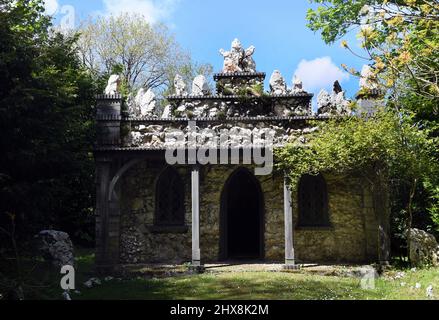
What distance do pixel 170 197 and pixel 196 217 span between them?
1.85 meters

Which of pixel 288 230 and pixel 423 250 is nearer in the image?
pixel 423 250

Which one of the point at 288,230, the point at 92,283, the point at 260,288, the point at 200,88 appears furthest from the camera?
the point at 200,88

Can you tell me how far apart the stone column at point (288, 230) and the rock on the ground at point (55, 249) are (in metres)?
5.77

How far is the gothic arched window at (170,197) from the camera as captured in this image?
48.3 feet

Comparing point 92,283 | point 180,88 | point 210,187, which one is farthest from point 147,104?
point 92,283

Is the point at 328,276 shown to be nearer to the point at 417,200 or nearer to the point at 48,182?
the point at 417,200

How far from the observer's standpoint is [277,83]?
15188 millimetres

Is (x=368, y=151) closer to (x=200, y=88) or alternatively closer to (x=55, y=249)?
(x=200, y=88)

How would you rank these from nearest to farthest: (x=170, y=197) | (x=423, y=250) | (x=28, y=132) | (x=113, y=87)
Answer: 1. (x=28, y=132)
2. (x=423, y=250)
3. (x=113, y=87)
4. (x=170, y=197)

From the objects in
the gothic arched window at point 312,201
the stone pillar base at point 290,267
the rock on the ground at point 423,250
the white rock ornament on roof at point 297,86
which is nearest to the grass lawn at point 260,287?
the stone pillar base at point 290,267

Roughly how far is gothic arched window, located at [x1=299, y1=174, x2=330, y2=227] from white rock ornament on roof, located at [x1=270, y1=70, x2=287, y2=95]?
2803mm

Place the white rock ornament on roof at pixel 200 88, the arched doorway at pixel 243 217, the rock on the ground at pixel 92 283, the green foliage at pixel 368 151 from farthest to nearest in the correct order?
the arched doorway at pixel 243 217 < the white rock ornament on roof at pixel 200 88 < the green foliage at pixel 368 151 < the rock on the ground at pixel 92 283

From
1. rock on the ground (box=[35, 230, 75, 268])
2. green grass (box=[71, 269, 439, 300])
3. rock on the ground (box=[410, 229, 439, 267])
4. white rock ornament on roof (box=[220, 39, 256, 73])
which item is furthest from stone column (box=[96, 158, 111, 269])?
rock on the ground (box=[410, 229, 439, 267])

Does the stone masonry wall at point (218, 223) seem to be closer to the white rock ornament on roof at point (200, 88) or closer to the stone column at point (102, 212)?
the stone column at point (102, 212)
